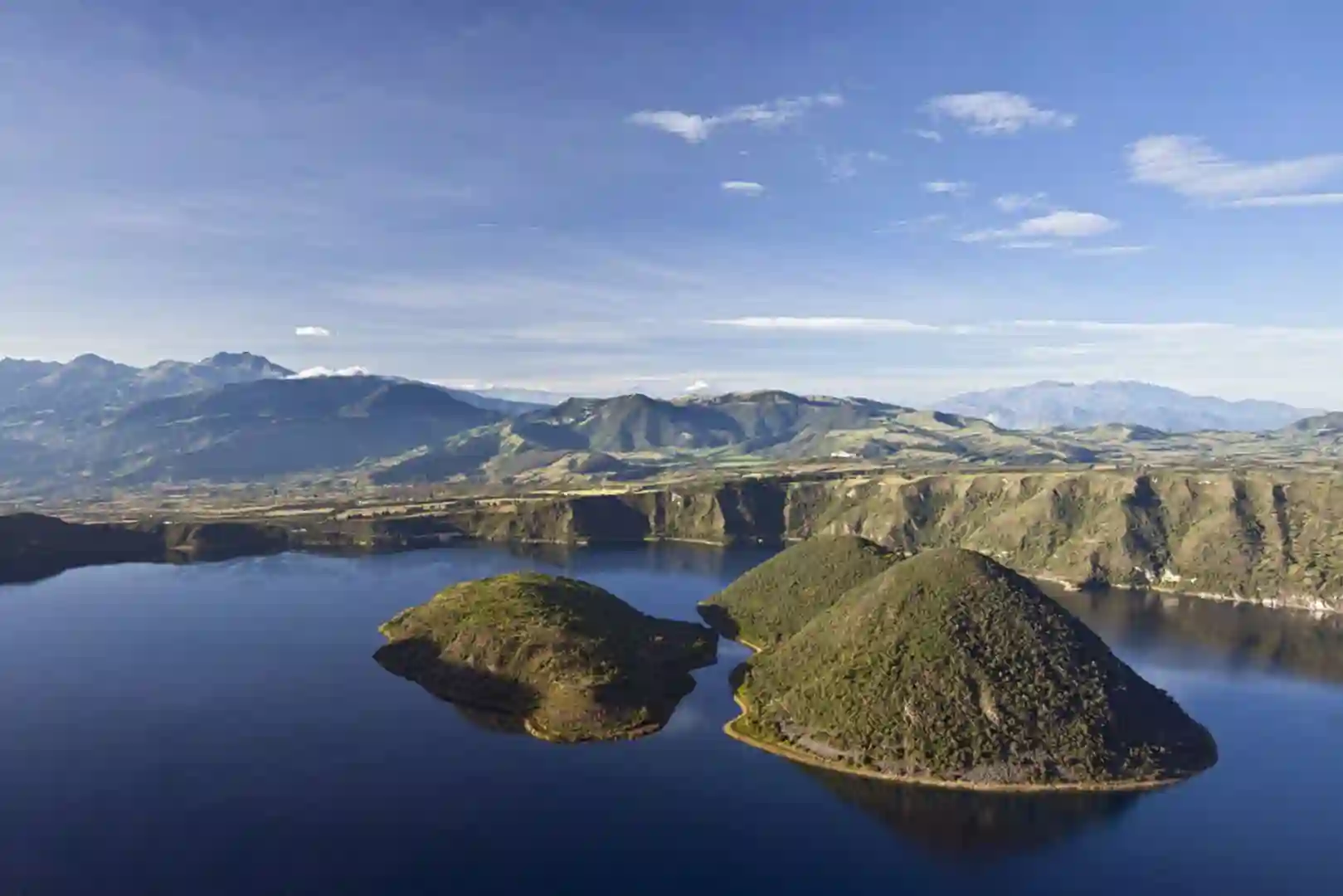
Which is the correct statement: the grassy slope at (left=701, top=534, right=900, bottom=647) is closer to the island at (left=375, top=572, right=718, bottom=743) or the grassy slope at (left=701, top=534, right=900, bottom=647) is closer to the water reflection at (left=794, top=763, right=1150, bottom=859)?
the island at (left=375, top=572, right=718, bottom=743)

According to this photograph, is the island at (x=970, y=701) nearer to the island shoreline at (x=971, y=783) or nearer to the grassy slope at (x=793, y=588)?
the island shoreline at (x=971, y=783)

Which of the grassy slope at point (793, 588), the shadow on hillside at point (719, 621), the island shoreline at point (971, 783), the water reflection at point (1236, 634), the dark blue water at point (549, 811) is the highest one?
the grassy slope at point (793, 588)

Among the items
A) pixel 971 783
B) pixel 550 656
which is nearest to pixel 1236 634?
pixel 971 783

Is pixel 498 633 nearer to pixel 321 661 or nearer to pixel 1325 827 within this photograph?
pixel 321 661

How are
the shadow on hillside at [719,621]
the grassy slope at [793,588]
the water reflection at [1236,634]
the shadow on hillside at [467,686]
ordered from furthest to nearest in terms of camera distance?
the shadow on hillside at [719,621] < the grassy slope at [793,588] < the water reflection at [1236,634] < the shadow on hillside at [467,686]

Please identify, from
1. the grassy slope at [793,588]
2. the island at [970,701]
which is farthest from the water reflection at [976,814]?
the grassy slope at [793,588]
